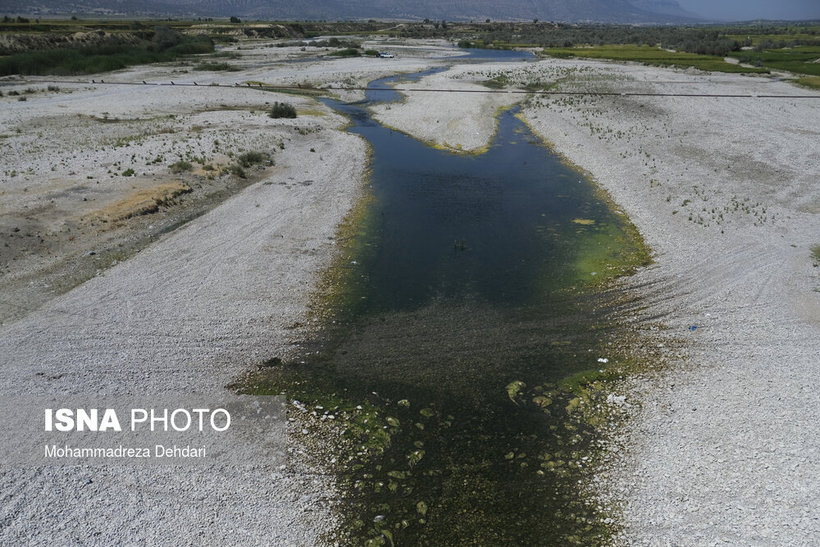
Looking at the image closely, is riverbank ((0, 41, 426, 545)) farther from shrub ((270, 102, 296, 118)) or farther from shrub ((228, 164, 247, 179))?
shrub ((270, 102, 296, 118))

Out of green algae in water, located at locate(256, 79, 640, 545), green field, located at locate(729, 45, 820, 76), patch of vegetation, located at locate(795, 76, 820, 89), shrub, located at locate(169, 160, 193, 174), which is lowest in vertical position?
green algae in water, located at locate(256, 79, 640, 545)

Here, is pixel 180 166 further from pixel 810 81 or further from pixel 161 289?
pixel 810 81

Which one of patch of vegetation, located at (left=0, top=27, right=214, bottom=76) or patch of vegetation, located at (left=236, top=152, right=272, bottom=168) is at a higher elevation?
patch of vegetation, located at (left=0, top=27, right=214, bottom=76)

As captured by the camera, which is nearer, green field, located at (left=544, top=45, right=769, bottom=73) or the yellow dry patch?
the yellow dry patch

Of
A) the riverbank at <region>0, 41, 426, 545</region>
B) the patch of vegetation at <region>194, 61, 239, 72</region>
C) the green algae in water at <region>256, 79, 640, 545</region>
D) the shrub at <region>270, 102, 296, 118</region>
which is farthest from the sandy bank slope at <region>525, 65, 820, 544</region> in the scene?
the patch of vegetation at <region>194, 61, 239, 72</region>


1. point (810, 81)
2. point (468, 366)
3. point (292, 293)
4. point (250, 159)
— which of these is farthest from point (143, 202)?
point (810, 81)

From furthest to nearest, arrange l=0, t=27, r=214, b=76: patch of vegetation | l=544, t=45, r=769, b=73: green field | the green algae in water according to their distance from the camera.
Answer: l=544, t=45, r=769, b=73: green field < l=0, t=27, r=214, b=76: patch of vegetation < the green algae in water
